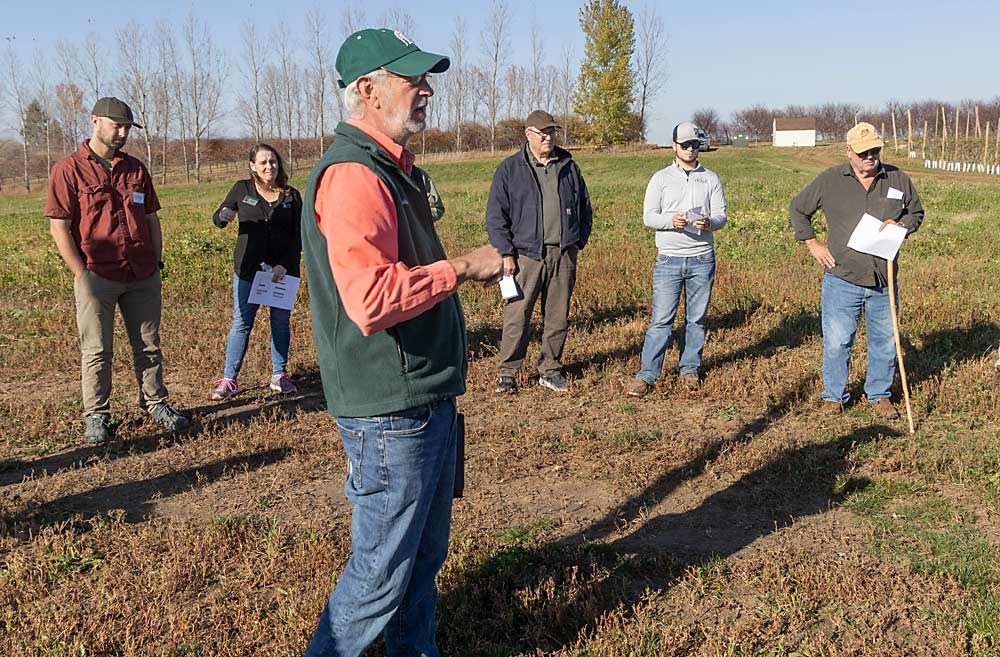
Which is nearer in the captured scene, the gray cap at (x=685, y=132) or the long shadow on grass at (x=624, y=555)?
the long shadow on grass at (x=624, y=555)

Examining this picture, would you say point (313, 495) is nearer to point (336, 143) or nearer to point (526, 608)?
point (526, 608)

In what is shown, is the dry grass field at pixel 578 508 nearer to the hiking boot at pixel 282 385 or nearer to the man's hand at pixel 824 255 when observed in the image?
the hiking boot at pixel 282 385

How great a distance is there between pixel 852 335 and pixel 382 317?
196 inches

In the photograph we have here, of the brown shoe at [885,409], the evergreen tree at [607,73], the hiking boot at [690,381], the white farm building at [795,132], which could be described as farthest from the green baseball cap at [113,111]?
the white farm building at [795,132]

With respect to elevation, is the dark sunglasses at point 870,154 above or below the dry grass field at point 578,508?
above

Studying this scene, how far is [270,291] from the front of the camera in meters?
6.86

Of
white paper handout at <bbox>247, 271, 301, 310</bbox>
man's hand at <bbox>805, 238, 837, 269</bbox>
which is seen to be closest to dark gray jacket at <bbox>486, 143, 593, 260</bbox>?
white paper handout at <bbox>247, 271, 301, 310</bbox>

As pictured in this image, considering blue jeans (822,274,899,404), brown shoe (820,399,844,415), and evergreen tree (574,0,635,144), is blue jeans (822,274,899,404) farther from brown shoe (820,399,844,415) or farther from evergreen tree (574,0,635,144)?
evergreen tree (574,0,635,144)

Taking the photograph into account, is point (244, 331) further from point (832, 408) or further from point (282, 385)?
point (832, 408)

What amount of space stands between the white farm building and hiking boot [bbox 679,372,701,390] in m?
118

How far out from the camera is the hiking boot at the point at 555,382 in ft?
23.1

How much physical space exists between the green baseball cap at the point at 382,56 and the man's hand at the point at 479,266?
1.80 feet

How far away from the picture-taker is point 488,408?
6.66 m

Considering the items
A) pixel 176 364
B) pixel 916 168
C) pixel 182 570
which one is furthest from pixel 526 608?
pixel 916 168
